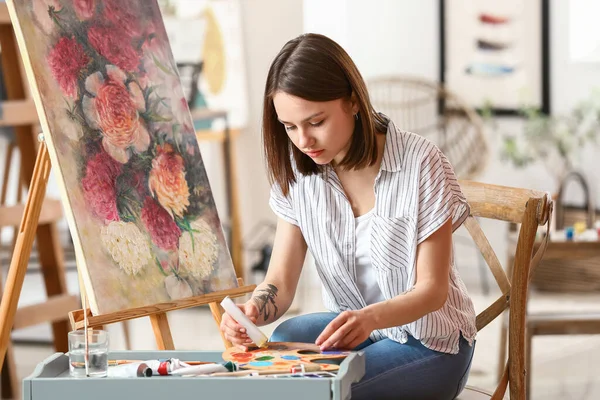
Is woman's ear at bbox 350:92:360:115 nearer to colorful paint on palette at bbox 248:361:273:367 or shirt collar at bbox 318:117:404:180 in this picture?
shirt collar at bbox 318:117:404:180

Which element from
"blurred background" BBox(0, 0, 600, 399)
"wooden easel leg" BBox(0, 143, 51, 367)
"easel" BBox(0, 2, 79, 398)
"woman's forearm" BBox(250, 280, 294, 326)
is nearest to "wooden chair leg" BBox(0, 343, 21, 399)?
"easel" BBox(0, 2, 79, 398)

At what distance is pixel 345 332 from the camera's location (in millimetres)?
1638

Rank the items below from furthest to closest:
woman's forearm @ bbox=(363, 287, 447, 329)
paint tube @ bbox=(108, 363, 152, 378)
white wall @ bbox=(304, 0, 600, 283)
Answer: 1. white wall @ bbox=(304, 0, 600, 283)
2. woman's forearm @ bbox=(363, 287, 447, 329)
3. paint tube @ bbox=(108, 363, 152, 378)

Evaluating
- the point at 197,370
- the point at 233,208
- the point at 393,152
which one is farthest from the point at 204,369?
the point at 233,208

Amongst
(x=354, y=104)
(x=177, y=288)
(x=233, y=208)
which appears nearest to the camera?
(x=354, y=104)

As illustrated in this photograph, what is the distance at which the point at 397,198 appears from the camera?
6.13 feet

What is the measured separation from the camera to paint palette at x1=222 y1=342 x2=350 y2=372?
1550 mm

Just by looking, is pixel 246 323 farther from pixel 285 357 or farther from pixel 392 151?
pixel 392 151

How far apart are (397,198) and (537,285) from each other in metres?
3.33

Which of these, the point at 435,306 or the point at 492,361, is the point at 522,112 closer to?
the point at 492,361

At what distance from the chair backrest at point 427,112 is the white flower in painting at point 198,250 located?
10.3ft

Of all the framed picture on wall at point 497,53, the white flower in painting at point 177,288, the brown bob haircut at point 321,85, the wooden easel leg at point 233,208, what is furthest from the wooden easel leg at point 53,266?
the framed picture on wall at point 497,53

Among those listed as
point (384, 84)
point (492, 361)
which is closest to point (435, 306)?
point (492, 361)

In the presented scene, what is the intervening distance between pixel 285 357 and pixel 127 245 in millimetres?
587
